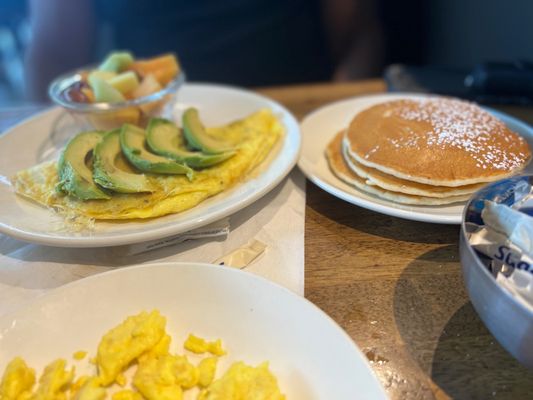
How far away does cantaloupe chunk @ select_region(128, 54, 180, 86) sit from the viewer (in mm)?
1671

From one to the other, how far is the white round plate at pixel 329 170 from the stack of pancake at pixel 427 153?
28 mm

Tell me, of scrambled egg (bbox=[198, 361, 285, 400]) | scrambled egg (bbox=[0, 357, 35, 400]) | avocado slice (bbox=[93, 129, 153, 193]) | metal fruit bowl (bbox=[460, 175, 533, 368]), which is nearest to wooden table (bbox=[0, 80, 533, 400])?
metal fruit bowl (bbox=[460, 175, 533, 368])

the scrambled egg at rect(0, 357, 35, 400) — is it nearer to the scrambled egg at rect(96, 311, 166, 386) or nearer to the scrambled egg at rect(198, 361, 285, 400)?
the scrambled egg at rect(96, 311, 166, 386)

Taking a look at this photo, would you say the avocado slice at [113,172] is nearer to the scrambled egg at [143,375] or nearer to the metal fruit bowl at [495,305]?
the scrambled egg at [143,375]

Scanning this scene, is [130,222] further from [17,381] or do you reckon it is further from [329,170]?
[329,170]

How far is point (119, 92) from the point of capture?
1.54 metres

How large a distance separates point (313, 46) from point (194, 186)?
190cm

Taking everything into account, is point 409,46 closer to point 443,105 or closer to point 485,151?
point 443,105

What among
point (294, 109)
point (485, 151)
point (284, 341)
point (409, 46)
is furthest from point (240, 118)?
point (409, 46)

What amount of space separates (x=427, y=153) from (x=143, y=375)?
0.96 metres

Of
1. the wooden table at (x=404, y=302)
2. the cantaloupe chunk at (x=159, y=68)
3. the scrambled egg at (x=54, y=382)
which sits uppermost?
the cantaloupe chunk at (x=159, y=68)

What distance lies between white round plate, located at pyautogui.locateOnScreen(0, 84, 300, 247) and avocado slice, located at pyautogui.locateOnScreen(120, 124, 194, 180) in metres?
0.13

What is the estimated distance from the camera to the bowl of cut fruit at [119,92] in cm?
153

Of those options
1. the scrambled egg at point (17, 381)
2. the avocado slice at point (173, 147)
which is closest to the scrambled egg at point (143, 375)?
the scrambled egg at point (17, 381)
